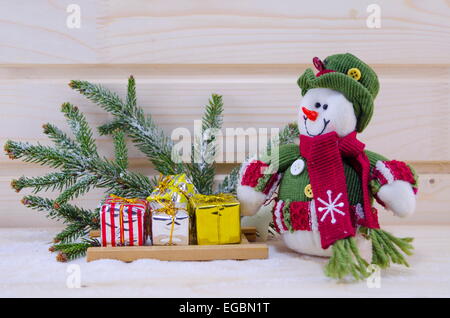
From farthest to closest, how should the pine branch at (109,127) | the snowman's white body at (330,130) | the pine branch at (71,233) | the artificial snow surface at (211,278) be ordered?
the pine branch at (109,127), the pine branch at (71,233), the snowman's white body at (330,130), the artificial snow surface at (211,278)

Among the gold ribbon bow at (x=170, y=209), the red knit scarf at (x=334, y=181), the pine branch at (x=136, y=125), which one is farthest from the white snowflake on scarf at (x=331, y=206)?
the pine branch at (x=136, y=125)

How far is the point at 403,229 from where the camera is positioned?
0.99 metres

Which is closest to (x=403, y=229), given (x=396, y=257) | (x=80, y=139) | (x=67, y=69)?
(x=396, y=257)

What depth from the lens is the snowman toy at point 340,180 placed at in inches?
25.6

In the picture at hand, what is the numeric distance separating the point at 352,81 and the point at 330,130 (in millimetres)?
80

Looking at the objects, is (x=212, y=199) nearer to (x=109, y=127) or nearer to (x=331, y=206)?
(x=331, y=206)

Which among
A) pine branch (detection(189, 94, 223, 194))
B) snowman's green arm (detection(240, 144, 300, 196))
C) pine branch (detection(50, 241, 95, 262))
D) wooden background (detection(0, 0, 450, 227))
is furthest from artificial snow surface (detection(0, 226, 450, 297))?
Result: wooden background (detection(0, 0, 450, 227))

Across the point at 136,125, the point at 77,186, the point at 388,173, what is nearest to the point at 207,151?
the point at 136,125

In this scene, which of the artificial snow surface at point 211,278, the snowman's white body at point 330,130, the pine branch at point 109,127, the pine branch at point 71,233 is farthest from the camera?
the pine branch at point 109,127

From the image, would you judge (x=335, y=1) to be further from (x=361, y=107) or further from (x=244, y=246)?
(x=244, y=246)

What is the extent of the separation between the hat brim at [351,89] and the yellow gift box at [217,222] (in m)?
0.23

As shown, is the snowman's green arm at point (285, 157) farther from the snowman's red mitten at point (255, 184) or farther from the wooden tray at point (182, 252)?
the wooden tray at point (182, 252)

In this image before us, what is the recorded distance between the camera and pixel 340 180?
0.66 meters

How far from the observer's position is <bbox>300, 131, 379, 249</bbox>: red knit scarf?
642 millimetres
